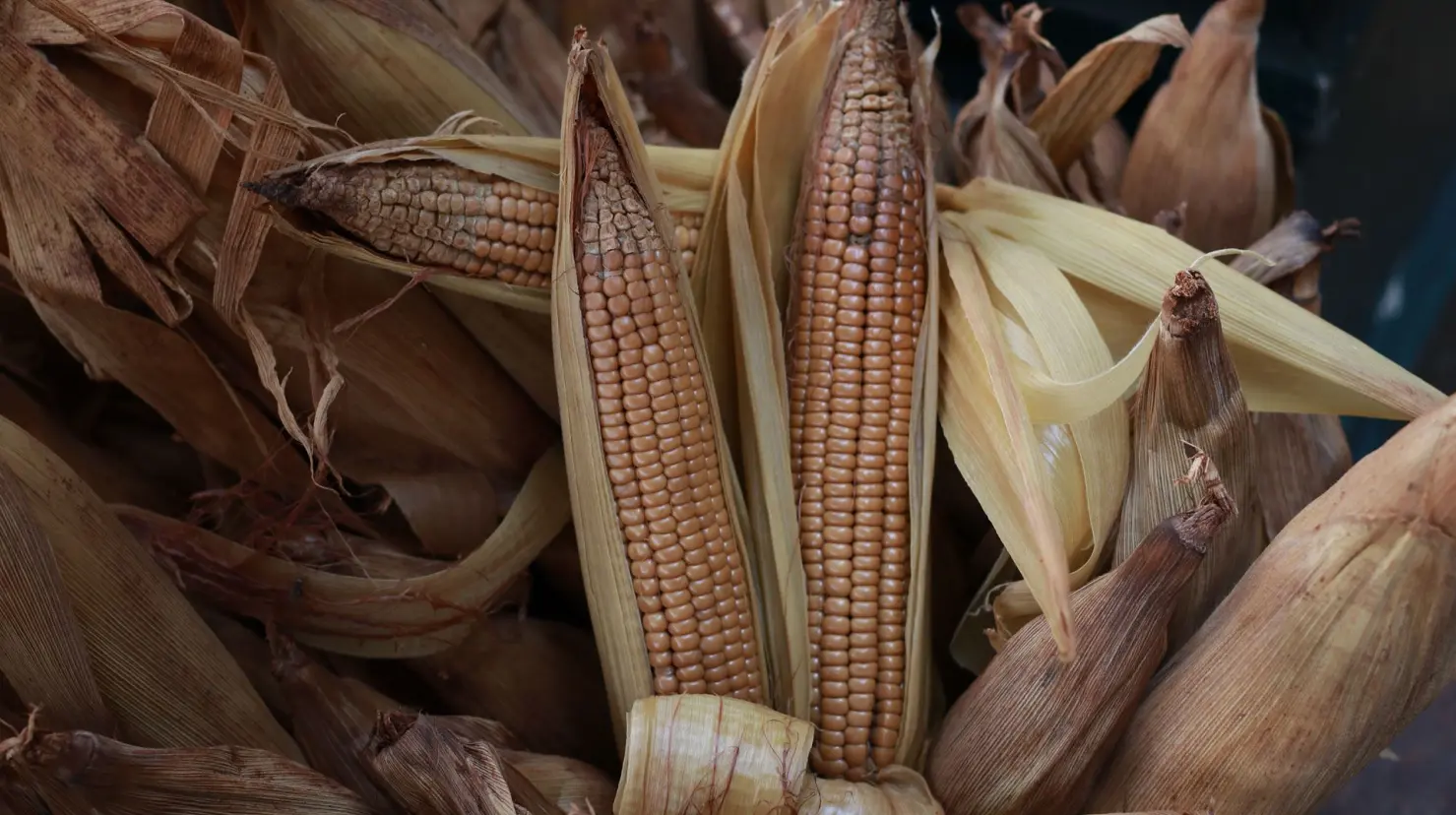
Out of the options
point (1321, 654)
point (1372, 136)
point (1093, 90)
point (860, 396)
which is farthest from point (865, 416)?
point (1372, 136)

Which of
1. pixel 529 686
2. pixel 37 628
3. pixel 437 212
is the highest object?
pixel 437 212

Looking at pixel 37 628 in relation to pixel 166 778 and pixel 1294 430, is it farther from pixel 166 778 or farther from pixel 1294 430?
pixel 1294 430

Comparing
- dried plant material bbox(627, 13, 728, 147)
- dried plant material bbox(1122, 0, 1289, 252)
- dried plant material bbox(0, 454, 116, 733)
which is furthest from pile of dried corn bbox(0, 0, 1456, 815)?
dried plant material bbox(627, 13, 728, 147)

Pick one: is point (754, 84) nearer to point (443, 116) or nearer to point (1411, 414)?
point (443, 116)

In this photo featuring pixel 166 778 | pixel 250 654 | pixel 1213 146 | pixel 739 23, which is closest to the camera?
pixel 166 778

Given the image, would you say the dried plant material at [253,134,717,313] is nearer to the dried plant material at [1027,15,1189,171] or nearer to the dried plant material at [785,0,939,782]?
the dried plant material at [785,0,939,782]

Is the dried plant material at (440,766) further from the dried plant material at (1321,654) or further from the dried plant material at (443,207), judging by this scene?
the dried plant material at (1321,654)

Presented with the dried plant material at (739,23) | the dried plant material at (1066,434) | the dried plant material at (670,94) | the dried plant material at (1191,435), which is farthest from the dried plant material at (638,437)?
the dried plant material at (739,23)
